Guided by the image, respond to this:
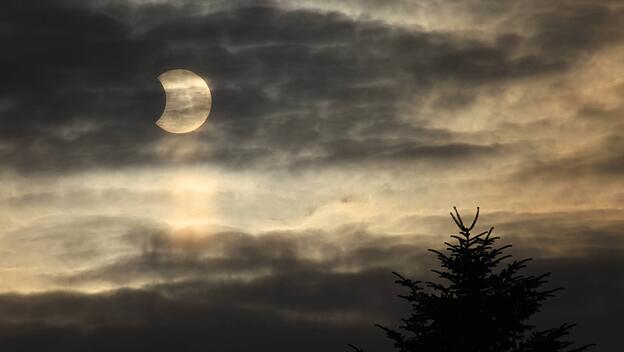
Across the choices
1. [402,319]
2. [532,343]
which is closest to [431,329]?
[402,319]

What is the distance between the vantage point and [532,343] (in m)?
25.5

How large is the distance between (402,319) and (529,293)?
3049mm

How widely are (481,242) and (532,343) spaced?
283 centimetres

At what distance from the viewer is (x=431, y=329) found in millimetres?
26484

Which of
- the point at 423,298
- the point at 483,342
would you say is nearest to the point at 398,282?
the point at 423,298

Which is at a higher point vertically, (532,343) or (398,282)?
(398,282)

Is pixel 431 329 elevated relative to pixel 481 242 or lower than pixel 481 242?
lower

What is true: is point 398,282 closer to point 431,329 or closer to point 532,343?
point 431,329

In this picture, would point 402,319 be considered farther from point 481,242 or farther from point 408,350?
point 481,242

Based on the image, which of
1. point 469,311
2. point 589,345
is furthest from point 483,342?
point 589,345

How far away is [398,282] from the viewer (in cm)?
2688

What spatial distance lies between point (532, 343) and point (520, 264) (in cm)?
196

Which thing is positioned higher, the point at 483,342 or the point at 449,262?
the point at 449,262

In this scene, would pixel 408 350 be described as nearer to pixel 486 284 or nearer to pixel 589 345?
pixel 486 284
